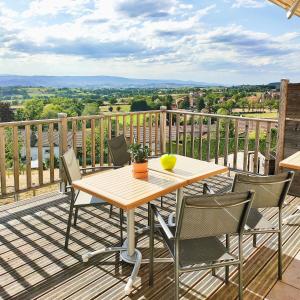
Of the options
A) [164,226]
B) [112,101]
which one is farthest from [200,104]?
[164,226]

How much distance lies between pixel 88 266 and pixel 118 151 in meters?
1.57

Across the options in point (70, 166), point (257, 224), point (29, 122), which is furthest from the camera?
point (29, 122)

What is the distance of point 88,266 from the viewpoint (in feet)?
8.67

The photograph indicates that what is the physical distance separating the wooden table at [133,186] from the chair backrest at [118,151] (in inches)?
30.7

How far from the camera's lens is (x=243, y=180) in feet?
7.14

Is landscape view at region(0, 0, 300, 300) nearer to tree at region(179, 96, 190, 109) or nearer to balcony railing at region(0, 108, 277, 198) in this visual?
balcony railing at region(0, 108, 277, 198)

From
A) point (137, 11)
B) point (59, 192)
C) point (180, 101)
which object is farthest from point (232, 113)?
point (137, 11)

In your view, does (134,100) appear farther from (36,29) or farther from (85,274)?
(36,29)

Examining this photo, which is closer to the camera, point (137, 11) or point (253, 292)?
point (253, 292)

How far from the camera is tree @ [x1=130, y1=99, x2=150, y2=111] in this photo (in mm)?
5633

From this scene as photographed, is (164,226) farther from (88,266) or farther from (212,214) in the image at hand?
(88,266)

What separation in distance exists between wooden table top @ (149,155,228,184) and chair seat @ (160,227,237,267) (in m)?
0.60

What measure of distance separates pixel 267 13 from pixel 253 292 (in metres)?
12.5

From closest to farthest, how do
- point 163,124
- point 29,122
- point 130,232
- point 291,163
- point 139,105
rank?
point 130,232
point 291,163
point 29,122
point 139,105
point 163,124
